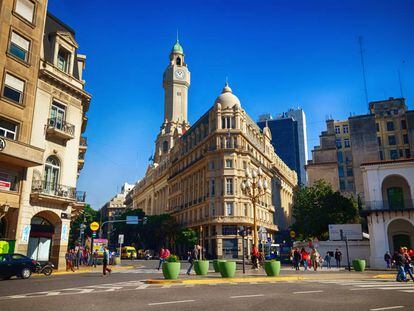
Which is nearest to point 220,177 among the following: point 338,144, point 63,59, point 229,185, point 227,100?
point 229,185

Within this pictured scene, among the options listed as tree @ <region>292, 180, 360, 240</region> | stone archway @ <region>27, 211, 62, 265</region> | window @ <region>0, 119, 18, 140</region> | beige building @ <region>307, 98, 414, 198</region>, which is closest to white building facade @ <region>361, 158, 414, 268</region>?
tree @ <region>292, 180, 360, 240</region>

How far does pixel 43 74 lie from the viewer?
1063 inches

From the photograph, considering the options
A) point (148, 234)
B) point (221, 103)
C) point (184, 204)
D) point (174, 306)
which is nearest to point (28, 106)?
point (174, 306)

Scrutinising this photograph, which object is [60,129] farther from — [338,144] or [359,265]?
[338,144]

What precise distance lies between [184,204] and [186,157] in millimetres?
9796

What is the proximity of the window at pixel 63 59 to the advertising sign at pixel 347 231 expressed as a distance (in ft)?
101

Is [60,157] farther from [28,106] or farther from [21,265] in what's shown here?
[21,265]

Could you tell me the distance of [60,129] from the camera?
28062 millimetres

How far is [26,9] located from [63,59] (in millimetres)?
4923

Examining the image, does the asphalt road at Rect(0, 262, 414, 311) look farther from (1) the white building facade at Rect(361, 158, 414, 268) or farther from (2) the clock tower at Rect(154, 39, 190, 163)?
(2) the clock tower at Rect(154, 39, 190, 163)

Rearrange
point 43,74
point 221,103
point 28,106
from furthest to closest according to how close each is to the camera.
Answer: point 221,103
point 43,74
point 28,106

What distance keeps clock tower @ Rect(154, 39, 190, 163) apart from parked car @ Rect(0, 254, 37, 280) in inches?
3092

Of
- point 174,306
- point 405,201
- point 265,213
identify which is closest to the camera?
point 174,306

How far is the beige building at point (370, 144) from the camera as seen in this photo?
2480 inches
